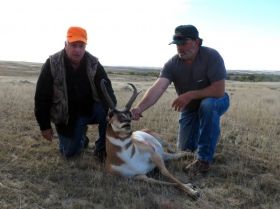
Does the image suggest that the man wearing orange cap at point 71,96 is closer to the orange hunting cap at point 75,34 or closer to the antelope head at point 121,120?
the orange hunting cap at point 75,34

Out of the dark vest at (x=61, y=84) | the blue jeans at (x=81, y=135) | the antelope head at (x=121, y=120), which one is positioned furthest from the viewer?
the blue jeans at (x=81, y=135)

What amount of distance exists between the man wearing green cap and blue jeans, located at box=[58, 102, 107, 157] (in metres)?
0.81

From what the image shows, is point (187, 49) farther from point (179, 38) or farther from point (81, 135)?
point (81, 135)

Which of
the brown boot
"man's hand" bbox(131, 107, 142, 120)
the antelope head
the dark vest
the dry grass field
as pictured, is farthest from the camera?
the dark vest

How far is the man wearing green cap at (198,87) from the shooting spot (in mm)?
7438

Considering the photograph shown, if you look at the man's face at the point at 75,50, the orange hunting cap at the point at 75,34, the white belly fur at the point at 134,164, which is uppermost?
the orange hunting cap at the point at 75,34

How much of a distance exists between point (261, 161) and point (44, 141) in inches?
152

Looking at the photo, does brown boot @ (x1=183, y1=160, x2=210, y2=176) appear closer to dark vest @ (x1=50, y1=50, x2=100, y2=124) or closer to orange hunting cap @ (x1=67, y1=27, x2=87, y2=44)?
dark vest @ (x1=50, y1=50, x2=100, y2=124)

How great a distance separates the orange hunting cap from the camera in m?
7.52

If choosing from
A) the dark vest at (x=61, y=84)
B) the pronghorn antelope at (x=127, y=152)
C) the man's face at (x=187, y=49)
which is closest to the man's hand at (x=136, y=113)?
the pronghorn antelope at (x=127, y=152)

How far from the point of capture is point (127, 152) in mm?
6973

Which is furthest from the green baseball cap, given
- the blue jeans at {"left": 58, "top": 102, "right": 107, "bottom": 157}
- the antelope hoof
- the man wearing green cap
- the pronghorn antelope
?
the antelope hoof

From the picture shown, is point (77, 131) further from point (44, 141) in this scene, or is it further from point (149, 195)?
point (149, 195)

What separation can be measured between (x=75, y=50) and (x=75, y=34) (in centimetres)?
25
